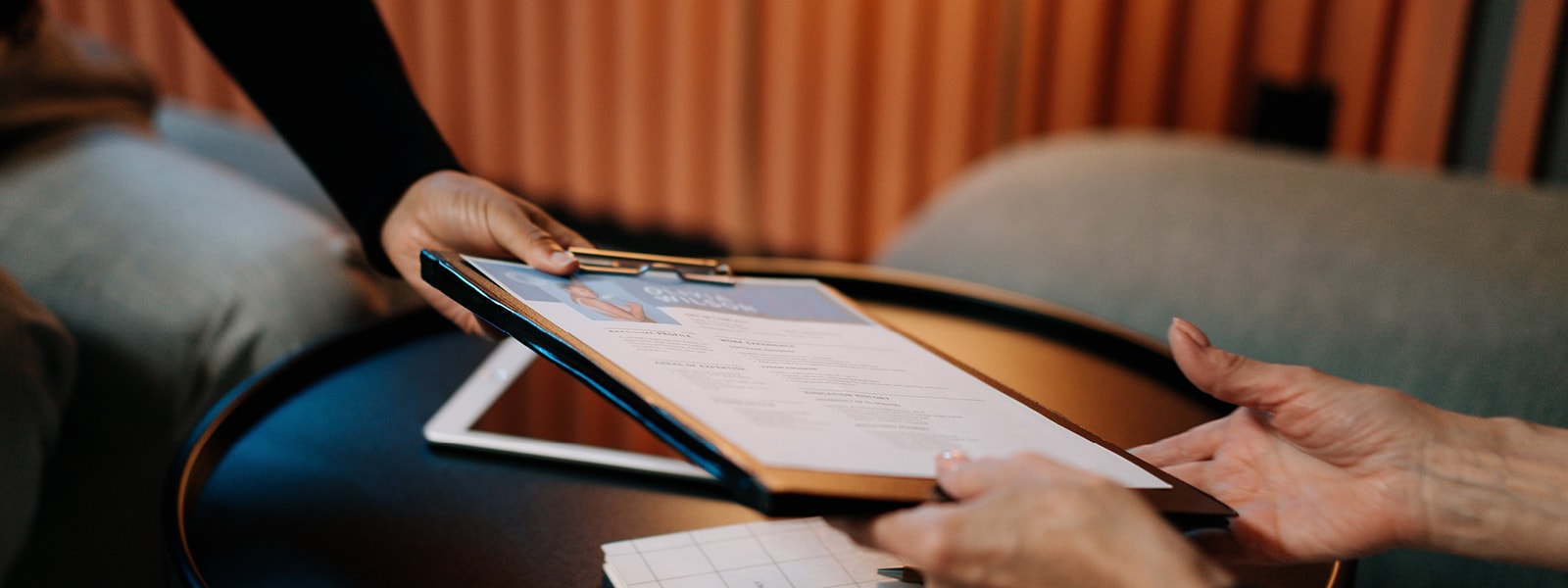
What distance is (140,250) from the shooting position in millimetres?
854

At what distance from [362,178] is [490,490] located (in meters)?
0.26

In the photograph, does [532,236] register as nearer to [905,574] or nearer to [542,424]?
[542,424]

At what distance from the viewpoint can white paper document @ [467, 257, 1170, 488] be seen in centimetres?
39

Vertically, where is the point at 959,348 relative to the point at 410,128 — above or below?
below

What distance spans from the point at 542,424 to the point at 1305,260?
2.48 ft

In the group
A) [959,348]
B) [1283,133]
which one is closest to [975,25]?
[1283,133]

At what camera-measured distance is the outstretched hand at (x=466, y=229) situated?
1.94ft

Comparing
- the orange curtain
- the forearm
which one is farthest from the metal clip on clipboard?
the orange curtain

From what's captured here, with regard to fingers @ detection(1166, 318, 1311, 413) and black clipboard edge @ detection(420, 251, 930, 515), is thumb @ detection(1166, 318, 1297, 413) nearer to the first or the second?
fingers @ detection(1166, 318, 1311, 413)

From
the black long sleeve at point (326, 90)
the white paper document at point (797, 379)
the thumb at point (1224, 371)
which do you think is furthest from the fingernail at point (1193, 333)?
the black long sleeve at point (326, 90)

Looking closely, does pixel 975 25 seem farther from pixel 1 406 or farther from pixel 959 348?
pixel 1 406

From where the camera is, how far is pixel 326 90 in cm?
73

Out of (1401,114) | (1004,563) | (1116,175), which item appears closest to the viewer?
(1004,563)

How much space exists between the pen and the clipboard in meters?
0.10
